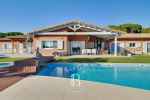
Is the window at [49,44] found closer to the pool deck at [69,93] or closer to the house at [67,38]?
the house at [67,38]

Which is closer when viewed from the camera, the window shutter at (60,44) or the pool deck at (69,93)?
the pool deck at (69,93)

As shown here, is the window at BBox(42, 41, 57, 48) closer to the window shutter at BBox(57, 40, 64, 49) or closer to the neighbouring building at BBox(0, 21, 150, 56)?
the neighbouring building at BBox(0, 21, 150, 56)

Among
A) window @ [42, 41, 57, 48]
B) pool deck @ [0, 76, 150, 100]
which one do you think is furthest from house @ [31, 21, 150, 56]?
pool deck @ [0, 76, 150, 100]

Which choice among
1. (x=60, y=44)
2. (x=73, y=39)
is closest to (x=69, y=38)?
(x=73, y=39)

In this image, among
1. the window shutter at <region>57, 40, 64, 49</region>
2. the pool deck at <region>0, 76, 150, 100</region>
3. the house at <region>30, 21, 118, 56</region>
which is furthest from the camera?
the window shutter at <region>57, 40, 64, 49</region>

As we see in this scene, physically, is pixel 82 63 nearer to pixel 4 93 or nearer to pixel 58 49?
pixel 58 49

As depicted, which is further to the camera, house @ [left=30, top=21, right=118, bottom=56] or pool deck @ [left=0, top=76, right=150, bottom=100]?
house @ [left=30, top=21, right=118, bottom=56]

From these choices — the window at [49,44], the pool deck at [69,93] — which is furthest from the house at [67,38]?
the pool deck at [69,93]

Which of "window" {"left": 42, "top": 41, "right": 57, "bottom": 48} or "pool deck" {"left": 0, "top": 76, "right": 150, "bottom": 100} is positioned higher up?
"window" {"left": 42, "top": 41, "right": 57, "bottom": 48}

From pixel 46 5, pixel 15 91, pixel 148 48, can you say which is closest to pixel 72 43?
pixel 46 5

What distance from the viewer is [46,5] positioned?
3328cm

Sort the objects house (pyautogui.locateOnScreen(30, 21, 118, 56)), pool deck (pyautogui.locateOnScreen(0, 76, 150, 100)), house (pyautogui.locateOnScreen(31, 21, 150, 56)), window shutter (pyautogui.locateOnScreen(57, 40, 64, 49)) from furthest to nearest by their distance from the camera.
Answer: window shutter (pyautogui.locateOnScreen(57, 40, 64, 49)) < house (pyautogui.locateOnScreen(30, 21, 118, 56)) < house (pyautogui.locateOnScreen(31, 21, 150, 56)) < pool deck (pyautogui.locateOnScreen(0, 76, 150, 100))

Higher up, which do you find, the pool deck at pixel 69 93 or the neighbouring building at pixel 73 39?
the neighbouring building at pixel 73 39

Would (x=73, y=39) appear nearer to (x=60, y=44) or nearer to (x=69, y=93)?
(x=60, y=44)
